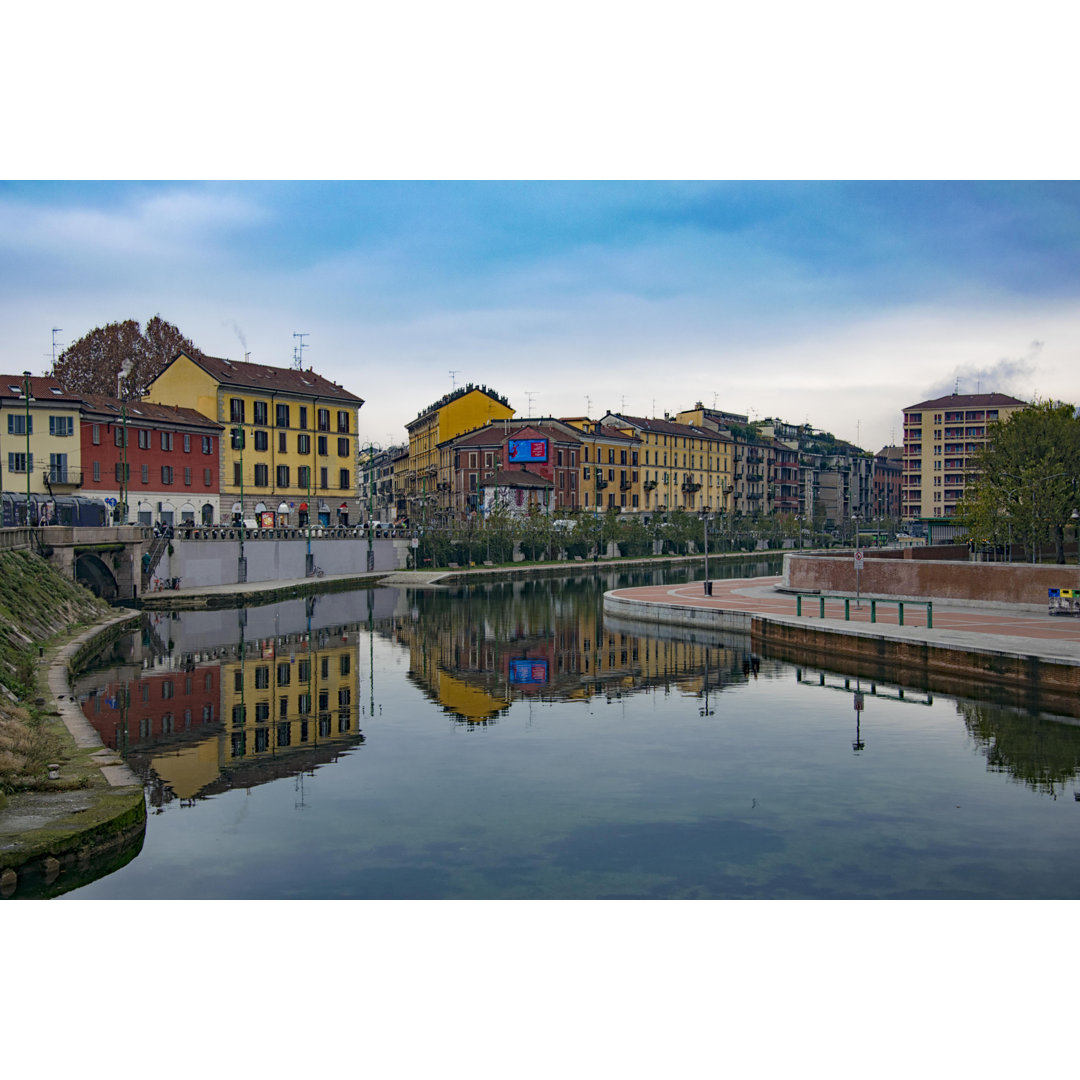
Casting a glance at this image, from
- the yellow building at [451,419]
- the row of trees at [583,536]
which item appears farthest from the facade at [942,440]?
the yellow building at [451,419]

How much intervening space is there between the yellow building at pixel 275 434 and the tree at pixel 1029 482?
2034 inches

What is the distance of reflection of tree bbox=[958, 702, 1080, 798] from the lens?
2205 centimetres

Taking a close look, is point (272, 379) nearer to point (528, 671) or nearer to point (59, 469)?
point (59, 469)

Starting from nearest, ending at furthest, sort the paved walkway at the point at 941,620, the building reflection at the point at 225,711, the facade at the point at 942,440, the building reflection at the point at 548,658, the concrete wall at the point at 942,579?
1. the building reflection at the point at 225,711
2. the paved walkway at the point at 941,620
3. the building reflection at the point at 548,658
4. the concrete wall at the point at 942,579
5. the facade at the point at 942,440

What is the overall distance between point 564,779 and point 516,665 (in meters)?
17.8

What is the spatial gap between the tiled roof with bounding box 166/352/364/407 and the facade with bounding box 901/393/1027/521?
311 ft

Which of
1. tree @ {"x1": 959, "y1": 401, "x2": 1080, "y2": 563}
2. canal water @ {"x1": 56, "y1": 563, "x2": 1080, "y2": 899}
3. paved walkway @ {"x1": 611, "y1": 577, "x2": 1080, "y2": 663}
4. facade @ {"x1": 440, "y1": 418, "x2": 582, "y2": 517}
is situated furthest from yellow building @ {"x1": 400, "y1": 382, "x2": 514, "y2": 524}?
canal water @ {"x1": 56, "y1": 563, "x2": 1080, "y2": 899}

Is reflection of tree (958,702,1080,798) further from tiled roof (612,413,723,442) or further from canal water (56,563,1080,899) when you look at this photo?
tiled roof (612,413,723,442)

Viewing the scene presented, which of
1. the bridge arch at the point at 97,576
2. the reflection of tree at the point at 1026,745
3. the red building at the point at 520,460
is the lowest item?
the reflection of tree at the point at 1026,745

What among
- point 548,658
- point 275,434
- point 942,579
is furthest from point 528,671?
point 275,434

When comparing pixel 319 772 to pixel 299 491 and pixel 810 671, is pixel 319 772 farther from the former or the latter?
pixel 299 491

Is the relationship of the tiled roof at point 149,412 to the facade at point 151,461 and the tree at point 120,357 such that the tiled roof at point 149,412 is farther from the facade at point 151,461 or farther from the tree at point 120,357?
the tree at point 120,357

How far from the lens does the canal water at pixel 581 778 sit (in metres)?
16.6

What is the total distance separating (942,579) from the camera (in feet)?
153
